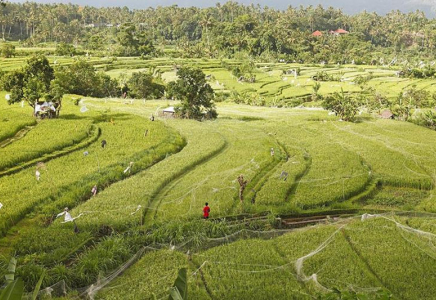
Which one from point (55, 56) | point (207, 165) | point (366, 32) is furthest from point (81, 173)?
point (366, 32)

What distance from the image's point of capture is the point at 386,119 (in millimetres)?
33438

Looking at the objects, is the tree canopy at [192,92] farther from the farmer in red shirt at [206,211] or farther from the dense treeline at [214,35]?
the dense treeline at [214,35]

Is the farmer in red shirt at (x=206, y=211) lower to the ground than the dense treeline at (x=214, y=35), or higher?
lower

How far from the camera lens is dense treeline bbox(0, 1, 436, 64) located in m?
79.1

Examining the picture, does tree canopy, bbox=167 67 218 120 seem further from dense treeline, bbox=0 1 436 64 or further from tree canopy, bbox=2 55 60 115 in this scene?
dense treeline, bbox=0 1 436 64

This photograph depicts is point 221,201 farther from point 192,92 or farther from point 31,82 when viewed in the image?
point 31,82

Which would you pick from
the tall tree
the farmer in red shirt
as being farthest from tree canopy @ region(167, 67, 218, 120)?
the farmer in red shirt

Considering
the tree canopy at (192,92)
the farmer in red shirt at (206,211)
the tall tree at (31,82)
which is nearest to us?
the farmer in red shirt at (206,211)

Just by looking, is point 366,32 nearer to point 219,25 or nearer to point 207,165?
point 219,25

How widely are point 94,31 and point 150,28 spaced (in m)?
14.0

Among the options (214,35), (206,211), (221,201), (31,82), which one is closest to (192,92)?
(31,82)

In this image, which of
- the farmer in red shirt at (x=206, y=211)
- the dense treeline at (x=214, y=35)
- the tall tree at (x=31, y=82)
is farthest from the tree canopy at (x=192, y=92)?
the dense treeline at (x=214, y=35)

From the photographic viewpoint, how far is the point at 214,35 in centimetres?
8881

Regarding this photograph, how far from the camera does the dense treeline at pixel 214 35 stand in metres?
79.1
